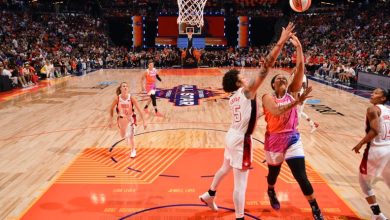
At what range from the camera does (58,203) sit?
5113 millimetres

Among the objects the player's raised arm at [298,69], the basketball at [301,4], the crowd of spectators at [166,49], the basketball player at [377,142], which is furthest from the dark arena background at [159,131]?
the basketball at [301,4]

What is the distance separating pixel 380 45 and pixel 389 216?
71.1 ft

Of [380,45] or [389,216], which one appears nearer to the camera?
[389,216]

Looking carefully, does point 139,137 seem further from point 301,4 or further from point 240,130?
point 240,130

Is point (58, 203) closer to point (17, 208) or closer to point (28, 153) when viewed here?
point (17, 208)

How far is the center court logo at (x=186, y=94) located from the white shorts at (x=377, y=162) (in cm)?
921

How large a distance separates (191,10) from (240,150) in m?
14.4

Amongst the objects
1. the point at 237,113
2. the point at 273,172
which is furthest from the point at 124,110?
the point at 237,113

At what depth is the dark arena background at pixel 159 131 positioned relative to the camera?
5043 mm

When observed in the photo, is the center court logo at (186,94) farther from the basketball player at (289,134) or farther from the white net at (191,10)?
the basketball player at (289,134)

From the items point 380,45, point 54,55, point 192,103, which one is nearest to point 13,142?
point 192,103

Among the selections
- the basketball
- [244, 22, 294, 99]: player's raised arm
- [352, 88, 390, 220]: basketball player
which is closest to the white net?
the basketball

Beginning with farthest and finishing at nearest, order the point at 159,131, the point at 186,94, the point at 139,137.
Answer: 1. the point at 186,94
2. the point at 159,131
3. the point at 139,137

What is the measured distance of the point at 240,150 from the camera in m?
3.94
